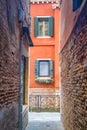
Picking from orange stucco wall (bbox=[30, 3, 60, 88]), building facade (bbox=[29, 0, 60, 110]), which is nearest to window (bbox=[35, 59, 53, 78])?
building facade (bbox=[29, 0, 60, 110])

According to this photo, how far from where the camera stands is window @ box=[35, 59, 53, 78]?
57.2ft

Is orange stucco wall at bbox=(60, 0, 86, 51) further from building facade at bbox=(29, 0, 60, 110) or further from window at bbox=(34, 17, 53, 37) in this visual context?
window at bbox=(34, 17, 53, 37)

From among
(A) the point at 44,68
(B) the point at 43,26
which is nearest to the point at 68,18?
(A) the point at 44,68

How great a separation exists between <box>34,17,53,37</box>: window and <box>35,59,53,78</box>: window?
1811mm

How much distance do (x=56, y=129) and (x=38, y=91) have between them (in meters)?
7.98

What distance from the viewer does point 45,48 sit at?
58.6 feet

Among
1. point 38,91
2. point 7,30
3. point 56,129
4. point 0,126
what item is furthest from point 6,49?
point 38,91

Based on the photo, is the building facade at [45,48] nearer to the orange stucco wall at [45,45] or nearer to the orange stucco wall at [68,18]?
the orange stucco wall at [45,45]

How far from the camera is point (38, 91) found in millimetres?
17469

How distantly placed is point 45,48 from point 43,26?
156 cm

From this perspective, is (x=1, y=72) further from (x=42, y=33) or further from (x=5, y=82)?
(x=42, y=33)

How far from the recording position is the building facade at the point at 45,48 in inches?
685

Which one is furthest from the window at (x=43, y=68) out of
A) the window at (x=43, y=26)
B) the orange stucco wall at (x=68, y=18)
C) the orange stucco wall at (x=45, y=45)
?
the orange stucco wall at (x=68, y=18)

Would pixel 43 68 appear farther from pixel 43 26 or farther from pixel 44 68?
pixel 43 26
